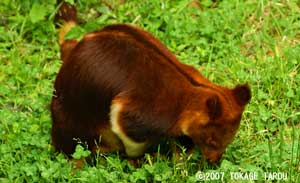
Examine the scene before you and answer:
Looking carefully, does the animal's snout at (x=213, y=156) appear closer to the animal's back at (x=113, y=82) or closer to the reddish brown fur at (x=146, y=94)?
the reddish brown fur at (x=146, y=94)

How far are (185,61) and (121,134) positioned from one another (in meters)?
1.58

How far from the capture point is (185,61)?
240 inches

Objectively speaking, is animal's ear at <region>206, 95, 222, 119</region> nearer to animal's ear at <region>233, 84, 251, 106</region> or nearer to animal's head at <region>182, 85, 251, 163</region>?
animal's head at <region>182, 85, 251, 163</region>

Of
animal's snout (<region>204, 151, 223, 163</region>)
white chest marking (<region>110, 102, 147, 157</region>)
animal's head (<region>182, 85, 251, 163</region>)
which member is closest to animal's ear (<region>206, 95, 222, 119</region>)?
animal's head (<region>182, 85, 251, 163</region>)

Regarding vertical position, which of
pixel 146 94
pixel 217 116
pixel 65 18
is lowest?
pixel 217 116

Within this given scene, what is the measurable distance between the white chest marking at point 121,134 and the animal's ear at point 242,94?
0.69 m

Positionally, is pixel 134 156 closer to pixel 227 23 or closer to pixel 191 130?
pixel 191 130

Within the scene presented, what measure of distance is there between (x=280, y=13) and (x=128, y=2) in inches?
55.7

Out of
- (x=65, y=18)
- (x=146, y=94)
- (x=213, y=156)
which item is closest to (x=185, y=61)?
(x=65, y=18)

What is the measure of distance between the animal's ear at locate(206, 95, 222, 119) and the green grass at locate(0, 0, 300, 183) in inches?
15.8

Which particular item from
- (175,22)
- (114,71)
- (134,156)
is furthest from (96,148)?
(175,22)

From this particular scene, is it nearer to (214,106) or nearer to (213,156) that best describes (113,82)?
(214,106)

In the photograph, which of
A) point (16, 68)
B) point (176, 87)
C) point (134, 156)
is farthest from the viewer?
point (16, 68)

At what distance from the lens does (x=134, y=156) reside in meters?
4.99
